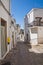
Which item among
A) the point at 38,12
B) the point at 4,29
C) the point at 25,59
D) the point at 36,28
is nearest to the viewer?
the point at 25,59

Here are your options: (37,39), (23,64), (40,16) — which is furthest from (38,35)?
(23,64)

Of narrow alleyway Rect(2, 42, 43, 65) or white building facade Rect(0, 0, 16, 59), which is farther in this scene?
white building facade Rect(0, 0, 16, 59)

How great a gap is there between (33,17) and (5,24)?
14734 mm

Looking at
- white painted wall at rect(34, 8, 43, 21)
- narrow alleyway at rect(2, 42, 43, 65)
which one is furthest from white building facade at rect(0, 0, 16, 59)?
white painted wall at rect(34, 8, 43, 21)

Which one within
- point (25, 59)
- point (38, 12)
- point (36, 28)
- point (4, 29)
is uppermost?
point (38, 12)

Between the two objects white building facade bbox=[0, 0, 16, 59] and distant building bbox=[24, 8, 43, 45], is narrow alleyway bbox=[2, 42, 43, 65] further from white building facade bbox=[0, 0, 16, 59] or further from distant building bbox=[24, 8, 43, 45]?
distant building bbox=[24, 8, 43, 45]

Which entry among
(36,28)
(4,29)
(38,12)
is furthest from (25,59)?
(38,12)

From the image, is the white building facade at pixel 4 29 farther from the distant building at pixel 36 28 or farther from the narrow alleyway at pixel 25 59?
the distant building at pixel 36 28

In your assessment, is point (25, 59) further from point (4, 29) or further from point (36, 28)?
point (36, 28)

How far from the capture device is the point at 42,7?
24.8 m

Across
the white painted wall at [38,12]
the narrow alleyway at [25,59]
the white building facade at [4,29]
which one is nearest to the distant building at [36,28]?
the white painted wall at [38,12]

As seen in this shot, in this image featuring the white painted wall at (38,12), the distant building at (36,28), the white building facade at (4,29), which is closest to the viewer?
the white building facade at (4,29)

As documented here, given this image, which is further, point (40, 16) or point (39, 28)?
point (40, 16)

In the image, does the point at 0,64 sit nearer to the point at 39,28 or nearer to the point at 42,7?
the point at 39,28
